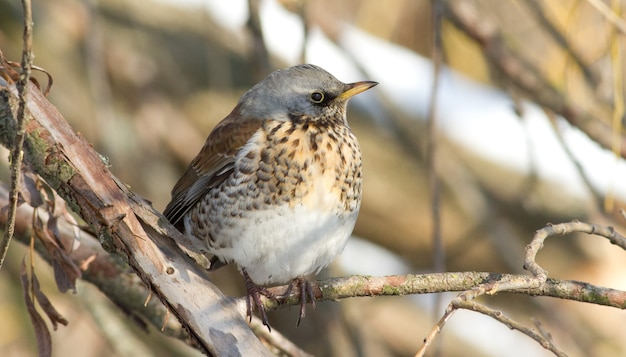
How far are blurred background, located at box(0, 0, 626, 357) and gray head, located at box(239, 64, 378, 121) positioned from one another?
48.5 inches

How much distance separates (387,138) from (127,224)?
326 centimetres

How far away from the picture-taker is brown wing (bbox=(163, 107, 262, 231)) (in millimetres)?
3285

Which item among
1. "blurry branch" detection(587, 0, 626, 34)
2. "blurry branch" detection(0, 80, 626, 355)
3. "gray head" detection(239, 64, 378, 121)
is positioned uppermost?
"blurry branch" detection(587, 0, 626, 34)

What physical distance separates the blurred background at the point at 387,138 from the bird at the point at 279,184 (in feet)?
4.08

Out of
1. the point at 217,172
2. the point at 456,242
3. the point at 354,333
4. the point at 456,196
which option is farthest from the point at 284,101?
the point at 456,242

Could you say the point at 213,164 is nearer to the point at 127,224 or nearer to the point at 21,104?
the point at 127,224

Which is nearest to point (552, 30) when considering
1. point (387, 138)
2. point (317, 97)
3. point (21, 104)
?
point (317, 97)

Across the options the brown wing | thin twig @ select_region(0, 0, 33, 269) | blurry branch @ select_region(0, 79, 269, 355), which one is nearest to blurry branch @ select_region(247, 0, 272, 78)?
the brown wing

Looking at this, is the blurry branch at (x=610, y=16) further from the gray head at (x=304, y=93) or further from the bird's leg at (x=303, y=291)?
the bird's leg at (x=303, y=291)

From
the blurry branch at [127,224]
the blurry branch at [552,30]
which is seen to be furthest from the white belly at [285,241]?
the blurry branch at [552,30]

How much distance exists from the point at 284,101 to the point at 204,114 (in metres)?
2.17

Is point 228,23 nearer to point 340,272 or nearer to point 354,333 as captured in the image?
point 340,272

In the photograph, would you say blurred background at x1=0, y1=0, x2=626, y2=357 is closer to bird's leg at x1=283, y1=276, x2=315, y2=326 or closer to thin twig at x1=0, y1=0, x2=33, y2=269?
bird's leg at x1=283, y1=276, x2=315, y2=326

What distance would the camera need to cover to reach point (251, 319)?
288 cm
